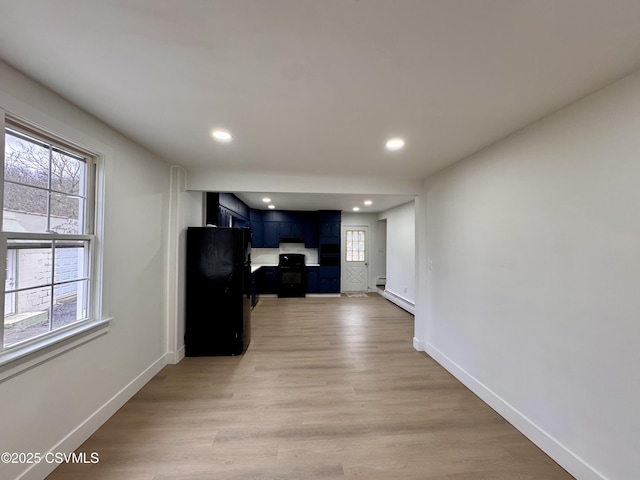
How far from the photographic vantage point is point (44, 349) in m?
1.46

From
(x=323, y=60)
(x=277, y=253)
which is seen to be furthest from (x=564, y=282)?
(x=277, y=253)

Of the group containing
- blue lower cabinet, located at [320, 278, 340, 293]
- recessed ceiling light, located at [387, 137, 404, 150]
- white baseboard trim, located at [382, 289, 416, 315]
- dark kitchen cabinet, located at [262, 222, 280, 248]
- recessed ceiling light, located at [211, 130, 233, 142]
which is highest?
recessed ceiling light, located at [211, 130, 233, 142]

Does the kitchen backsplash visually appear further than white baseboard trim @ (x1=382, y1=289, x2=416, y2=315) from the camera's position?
Yes

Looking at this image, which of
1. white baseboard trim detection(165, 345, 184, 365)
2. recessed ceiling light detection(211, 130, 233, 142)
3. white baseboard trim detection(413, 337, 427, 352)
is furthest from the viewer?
white baseboard trim detection(413, 337, 427, 352)

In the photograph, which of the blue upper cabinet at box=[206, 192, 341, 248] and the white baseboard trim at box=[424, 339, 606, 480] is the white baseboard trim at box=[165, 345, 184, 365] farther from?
the blue upper cabinet at box=[206, 192, 341, 248]

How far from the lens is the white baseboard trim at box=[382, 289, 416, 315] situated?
5.21m

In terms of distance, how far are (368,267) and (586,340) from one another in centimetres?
612

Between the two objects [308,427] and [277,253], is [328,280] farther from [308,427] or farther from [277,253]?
[308,427]

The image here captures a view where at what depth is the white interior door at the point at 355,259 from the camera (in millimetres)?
7477

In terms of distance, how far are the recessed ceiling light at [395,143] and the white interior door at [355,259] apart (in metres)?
5.23

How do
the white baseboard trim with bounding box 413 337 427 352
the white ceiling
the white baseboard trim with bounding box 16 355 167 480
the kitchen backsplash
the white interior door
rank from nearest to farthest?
the white ceiling, the white baseboard trim with bounding box 16 355 167 480, the white baseboard trim with bounding box 413 337 427 352, the kitchen backsplash, the white interior door

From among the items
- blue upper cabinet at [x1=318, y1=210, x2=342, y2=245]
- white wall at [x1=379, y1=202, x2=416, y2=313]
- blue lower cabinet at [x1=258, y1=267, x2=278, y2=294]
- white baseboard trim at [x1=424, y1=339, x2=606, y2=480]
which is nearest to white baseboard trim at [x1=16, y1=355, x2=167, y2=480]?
white baseboard trim at [x1=424, y1=339, x2=606, y2=480]

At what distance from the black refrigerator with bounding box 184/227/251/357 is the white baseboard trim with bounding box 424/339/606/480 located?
8.37 ft

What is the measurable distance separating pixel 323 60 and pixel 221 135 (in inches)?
47.0
